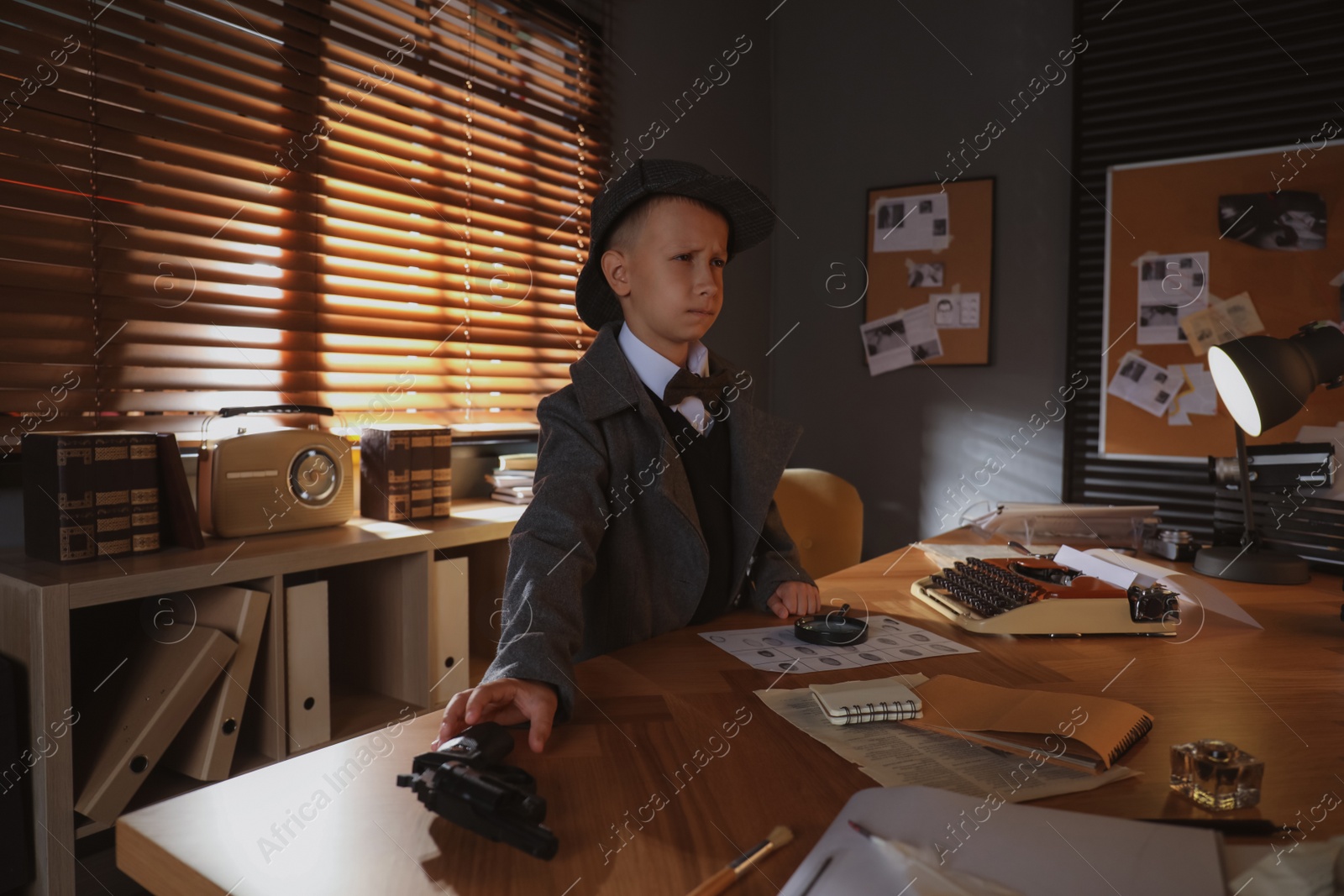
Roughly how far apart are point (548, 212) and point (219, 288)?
1.21m

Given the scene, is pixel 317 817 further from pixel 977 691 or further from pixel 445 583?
pixel 445 583

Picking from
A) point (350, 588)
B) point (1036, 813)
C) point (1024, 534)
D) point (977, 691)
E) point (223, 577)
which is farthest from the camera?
point (350, 588)

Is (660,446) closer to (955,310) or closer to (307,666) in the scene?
(307,666)

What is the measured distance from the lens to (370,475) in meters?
2.18

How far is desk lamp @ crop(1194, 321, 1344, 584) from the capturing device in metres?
1.51

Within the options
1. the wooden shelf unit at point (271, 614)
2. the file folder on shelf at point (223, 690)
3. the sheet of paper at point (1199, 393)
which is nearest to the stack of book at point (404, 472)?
the wooden shelf unit at point (271, 614)

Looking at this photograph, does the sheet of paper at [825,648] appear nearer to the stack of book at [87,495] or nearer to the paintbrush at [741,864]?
the paintbrush at [741,864]

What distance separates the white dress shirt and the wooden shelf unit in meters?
0.80

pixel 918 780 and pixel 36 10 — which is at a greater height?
pixel 36 10

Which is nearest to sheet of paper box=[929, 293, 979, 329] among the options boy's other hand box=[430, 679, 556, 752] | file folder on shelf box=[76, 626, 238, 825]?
file folder on shelf box=[76, 626, 238, 825]

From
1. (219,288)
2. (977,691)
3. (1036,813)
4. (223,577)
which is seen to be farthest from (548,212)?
(1036,813)

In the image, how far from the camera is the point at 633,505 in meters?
1.36

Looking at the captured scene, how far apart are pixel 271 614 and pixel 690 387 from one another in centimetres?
99

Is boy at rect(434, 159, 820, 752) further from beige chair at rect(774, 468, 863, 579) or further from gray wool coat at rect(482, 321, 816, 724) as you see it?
beige chair at rect(774, 468, 863, 579)
